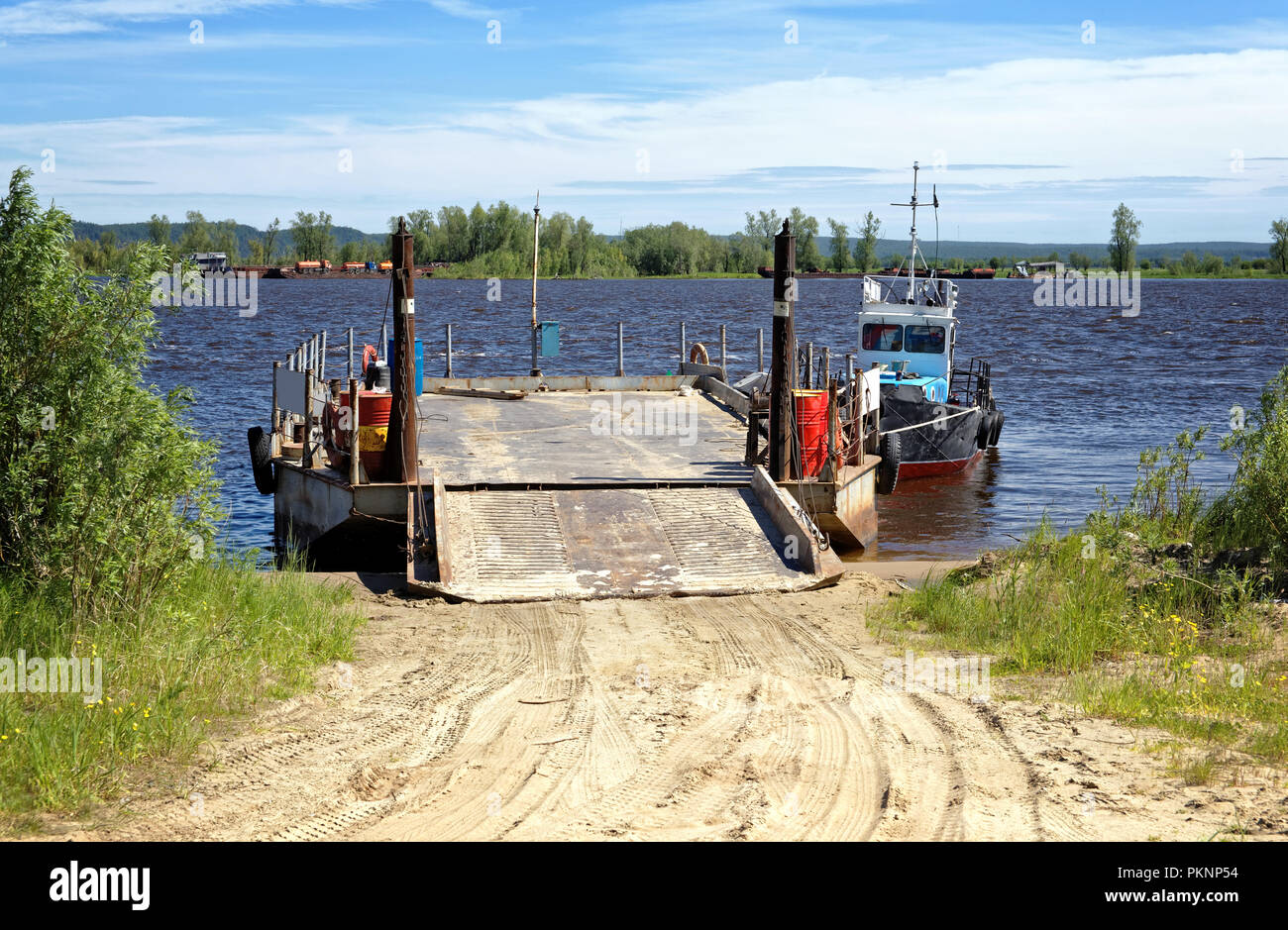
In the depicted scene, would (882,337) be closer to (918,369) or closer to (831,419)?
(918,369)

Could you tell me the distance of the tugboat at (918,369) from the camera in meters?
24.6

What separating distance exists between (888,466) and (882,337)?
7.51 metres

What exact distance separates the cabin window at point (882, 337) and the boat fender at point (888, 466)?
7.08 meters

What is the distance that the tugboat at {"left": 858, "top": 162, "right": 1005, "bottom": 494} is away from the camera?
2459 cm

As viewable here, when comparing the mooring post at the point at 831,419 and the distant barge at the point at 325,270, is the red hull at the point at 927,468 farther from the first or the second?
the distant barge at the point at 325,270

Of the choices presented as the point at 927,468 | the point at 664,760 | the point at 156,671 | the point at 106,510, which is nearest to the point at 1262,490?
the point at 664,760

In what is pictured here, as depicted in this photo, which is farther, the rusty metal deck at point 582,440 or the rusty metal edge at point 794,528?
the rusty metal deck at point 582,440

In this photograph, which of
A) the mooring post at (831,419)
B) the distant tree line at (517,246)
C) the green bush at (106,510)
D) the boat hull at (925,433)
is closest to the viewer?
the green bush at (106,510)

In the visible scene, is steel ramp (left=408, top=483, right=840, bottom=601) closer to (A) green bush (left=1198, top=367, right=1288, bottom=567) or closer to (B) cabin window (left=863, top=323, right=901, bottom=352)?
(A) green bush (left=1198, top=367, right=1288, bottom=567)

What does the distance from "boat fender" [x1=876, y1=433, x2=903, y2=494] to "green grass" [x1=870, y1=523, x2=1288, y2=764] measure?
631 centimetres

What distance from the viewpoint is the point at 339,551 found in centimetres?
1492

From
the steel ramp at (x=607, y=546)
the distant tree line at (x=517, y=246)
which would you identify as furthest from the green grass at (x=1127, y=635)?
the distant tree line at (x=517, y=246)

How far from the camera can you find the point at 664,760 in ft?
25.3
